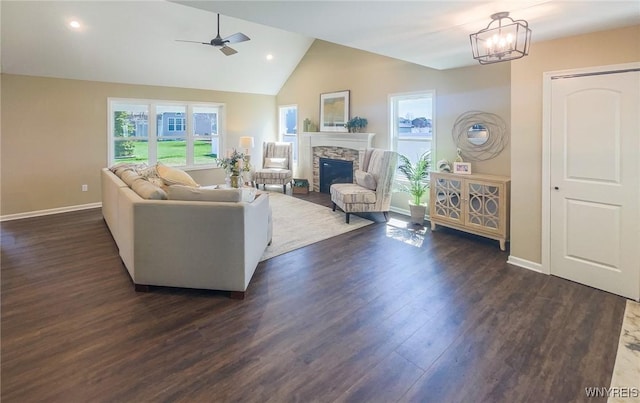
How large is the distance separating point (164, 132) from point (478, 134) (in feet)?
20.7

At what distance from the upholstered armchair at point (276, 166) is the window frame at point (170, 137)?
110 cm

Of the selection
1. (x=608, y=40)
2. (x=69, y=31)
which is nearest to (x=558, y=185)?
(x=608, y=40)

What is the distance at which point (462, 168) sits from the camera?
4691 millimetres

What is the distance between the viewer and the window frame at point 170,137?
21.4 ft

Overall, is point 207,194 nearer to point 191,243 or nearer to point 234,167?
point 191,243

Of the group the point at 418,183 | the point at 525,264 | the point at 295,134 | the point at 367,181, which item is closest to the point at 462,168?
the point at 418,183

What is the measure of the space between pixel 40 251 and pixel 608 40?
20.9 ft

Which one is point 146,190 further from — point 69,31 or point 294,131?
point 294,131

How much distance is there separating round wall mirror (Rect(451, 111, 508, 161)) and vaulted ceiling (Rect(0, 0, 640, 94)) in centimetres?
77

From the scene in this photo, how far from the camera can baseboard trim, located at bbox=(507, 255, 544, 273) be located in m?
3.50

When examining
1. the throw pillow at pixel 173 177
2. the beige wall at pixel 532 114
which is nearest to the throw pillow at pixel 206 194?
the throw pillow at pixel 173 177

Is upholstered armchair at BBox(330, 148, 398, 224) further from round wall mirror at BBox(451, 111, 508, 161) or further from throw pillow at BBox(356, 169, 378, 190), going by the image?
round wall mirror at BBox(451, 111, 508, 161)

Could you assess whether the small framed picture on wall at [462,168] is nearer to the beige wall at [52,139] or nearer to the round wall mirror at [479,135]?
the round wall mirror at [479,135]

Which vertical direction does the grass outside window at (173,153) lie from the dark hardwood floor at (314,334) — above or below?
above
